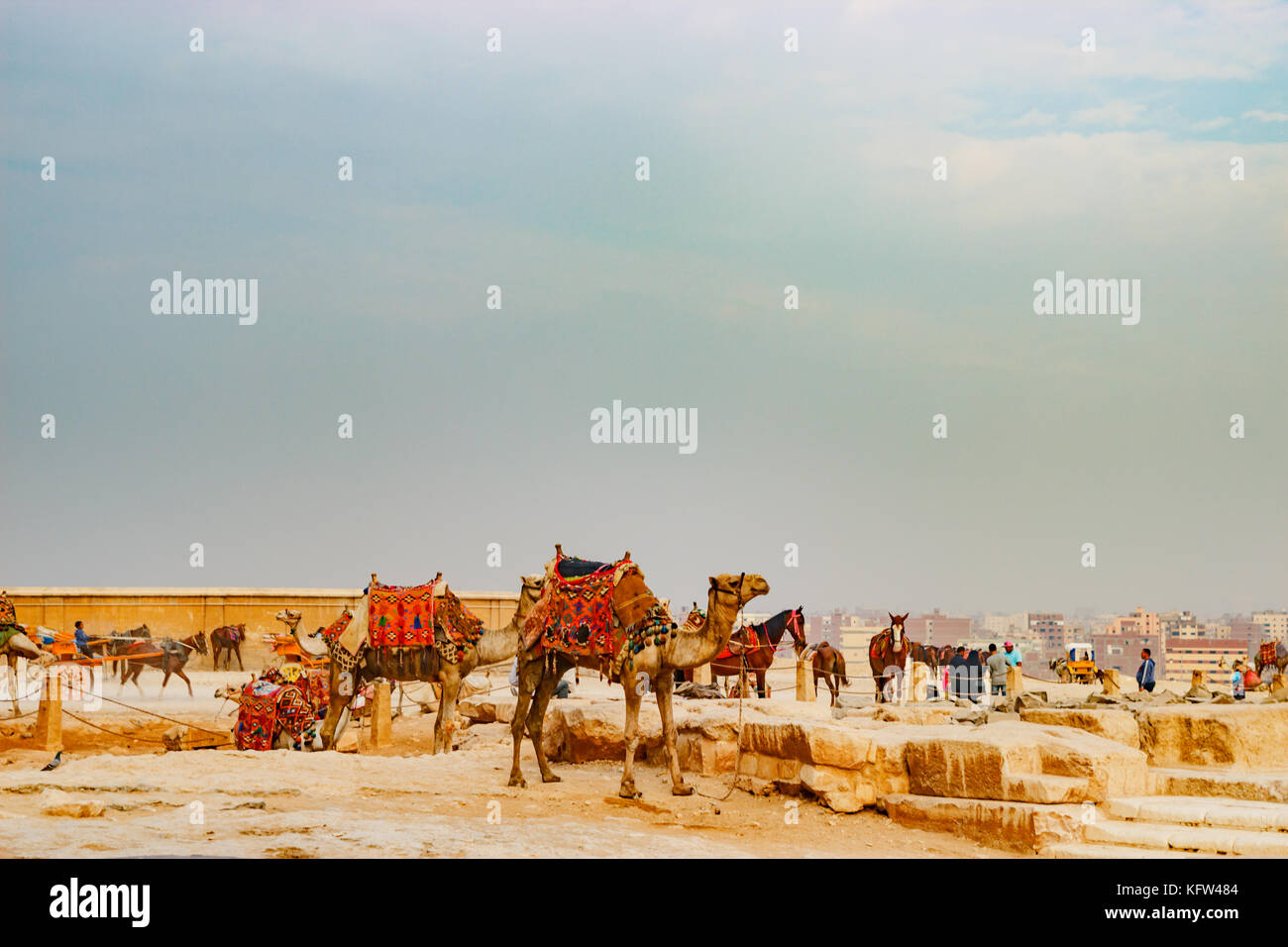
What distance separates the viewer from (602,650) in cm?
→ 1258

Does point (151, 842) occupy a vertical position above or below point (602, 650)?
below

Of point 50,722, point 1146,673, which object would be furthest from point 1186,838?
point 50,722

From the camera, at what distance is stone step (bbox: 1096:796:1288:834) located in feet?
30.4

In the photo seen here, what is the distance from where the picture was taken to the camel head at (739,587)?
12234 mm

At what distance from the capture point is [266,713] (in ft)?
47.3

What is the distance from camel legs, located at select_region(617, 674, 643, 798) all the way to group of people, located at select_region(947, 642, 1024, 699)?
1044cm

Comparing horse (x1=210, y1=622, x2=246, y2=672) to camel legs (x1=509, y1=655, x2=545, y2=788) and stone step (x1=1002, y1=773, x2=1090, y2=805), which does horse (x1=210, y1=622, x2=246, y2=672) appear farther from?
stone step (x1=1002, y1=773, x2=1090, y2=805)

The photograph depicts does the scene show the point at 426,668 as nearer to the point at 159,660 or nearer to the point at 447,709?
the point at 447,709

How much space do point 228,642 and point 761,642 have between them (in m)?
16.1

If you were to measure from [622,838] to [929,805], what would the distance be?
116 inches

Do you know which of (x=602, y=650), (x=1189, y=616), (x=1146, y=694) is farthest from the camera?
(x=1189, y=616)

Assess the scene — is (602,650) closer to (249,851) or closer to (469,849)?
(469,849)

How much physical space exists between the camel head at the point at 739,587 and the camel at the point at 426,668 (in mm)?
3580
